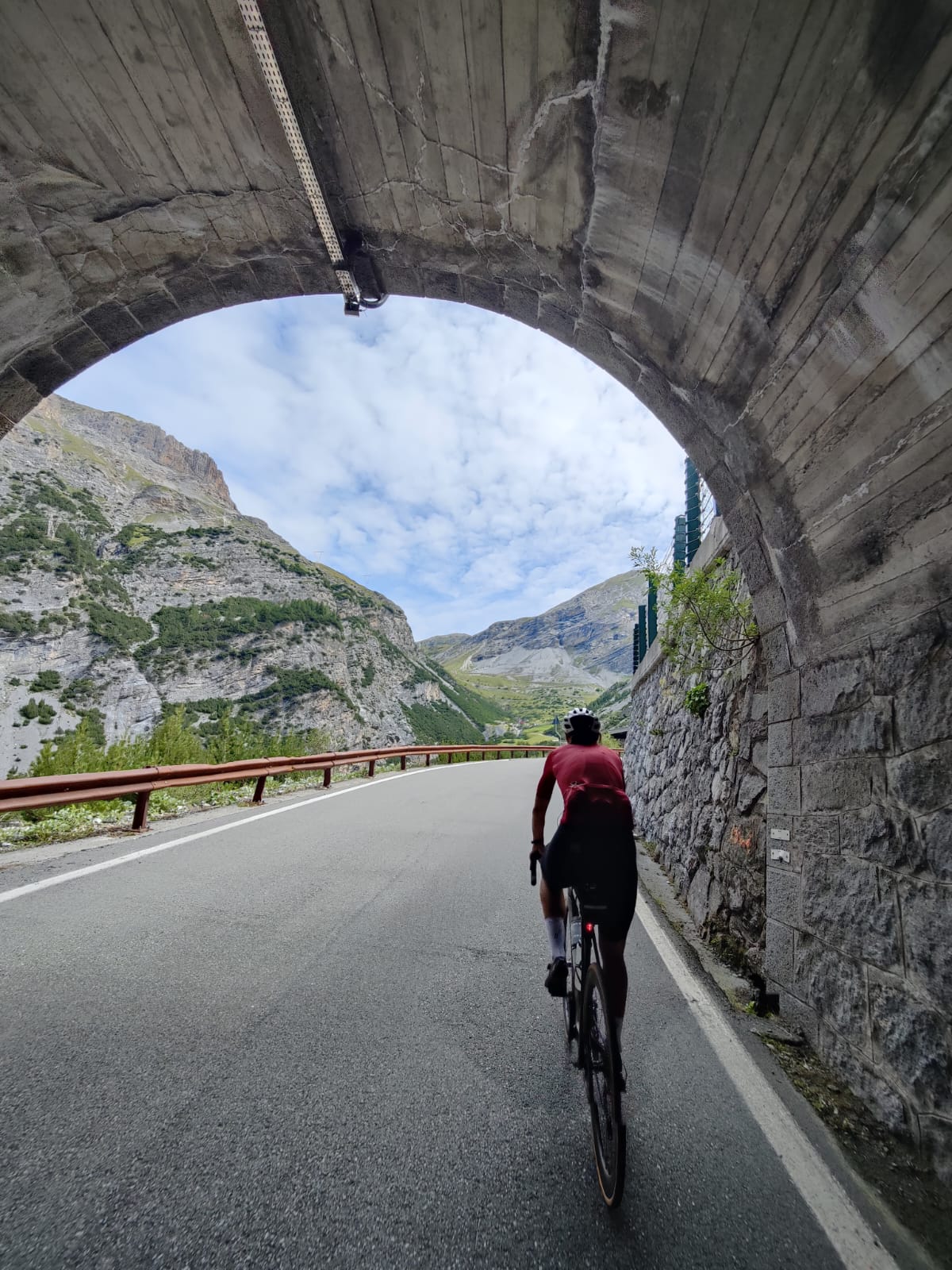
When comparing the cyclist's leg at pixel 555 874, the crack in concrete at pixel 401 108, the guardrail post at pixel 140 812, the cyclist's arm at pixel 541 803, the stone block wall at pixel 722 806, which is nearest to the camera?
the cyclist's leg at pixel 555 874

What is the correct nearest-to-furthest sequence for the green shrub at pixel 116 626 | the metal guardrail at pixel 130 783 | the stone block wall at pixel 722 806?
the stone block wall at pixel 722 806 → the metal guardrail at pixel 130 783 → the green shrub at pixel 116 626

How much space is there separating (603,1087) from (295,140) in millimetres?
5251

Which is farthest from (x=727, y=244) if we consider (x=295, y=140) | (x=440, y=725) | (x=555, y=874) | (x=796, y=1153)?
(x=440, y=725)

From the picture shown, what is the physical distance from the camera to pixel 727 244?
291 cm

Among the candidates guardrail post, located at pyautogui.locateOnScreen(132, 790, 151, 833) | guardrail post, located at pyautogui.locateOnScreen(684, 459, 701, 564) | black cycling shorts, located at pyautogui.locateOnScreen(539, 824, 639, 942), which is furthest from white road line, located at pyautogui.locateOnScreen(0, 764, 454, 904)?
guardrail post, located at pyautogui.locateOnScreen(684, 459, 701, 564)

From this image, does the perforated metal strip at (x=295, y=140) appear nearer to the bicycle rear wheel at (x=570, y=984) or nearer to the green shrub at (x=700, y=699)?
the bicycle rear wheel at (x=570, y=984)

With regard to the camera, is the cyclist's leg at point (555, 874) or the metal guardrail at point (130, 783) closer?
the cyclist's leg at point (555, 874)

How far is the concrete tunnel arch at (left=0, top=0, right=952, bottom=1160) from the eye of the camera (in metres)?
2.26

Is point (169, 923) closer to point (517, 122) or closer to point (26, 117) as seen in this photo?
point (26, 117)

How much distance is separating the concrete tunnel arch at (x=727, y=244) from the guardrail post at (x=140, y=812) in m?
4.65

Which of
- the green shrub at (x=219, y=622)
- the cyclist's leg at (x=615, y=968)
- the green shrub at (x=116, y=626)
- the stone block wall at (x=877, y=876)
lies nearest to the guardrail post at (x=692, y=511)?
the stone block wall at (x=877, y=876)

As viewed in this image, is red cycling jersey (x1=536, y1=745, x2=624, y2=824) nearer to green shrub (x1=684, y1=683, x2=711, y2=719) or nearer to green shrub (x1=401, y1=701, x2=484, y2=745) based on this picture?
green shrub (x1=684, y1=683, x2=711, y2=719)

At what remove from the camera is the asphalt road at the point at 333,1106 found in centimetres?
166

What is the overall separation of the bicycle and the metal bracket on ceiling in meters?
4.58
